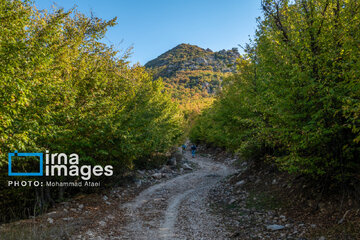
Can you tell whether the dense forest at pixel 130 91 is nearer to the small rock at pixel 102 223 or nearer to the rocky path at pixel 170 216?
the small rock at pixel 102 223

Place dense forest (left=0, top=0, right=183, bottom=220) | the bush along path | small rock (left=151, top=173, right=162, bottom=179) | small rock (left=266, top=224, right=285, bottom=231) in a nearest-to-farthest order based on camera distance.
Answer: dense forest (left=0, top=0, right=183, bottom=220), the bush along path, small rock (left=266, top=224, right=285, bottom=231), small rock (left=151, top=173, right=162, bottom=179)

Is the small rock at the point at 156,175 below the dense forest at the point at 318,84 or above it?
below

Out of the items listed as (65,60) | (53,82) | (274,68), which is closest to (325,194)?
A: (274,68)

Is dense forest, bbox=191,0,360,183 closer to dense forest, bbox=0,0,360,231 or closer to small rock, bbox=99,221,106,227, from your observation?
dense forest, bbox=0,0,360,231

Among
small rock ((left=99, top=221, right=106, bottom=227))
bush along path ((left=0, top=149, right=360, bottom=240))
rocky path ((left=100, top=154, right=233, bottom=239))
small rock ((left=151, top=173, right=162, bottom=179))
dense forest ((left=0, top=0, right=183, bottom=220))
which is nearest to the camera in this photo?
dense forest ((left=0, top=0, right=183, bottom=220))

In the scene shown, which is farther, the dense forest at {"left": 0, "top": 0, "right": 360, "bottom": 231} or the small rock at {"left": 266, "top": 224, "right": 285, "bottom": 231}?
the small rock at {"left": 266, "top": 224, "right": 285, "bottom": 231}

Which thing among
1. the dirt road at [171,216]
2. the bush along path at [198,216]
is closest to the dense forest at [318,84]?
the bush along path at [198,216]

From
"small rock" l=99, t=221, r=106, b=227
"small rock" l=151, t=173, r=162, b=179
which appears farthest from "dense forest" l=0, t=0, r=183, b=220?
"small rock" l=151, t=173, r=162, b=179

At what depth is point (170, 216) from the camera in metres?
10.7

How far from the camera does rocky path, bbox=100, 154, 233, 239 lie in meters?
8.49

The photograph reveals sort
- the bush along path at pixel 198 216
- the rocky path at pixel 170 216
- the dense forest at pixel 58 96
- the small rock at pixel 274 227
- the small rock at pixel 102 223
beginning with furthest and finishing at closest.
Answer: the small rock at pixel 102 223 → the rocky path at pixel 170 216 → the small rock at pixel 274 227 → the bush along path at pixel 198 216 → the dense forest at pixel 58 96

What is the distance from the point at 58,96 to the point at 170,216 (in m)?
7.60

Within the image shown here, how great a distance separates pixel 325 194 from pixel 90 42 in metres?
13.3

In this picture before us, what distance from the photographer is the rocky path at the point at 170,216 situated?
8.49 meters
